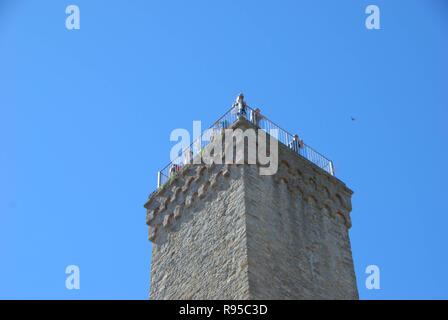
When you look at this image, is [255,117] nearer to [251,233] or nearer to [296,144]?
[296,144]

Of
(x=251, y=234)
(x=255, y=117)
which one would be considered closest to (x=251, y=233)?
(x=251, y=234)

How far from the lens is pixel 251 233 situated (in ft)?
63.5

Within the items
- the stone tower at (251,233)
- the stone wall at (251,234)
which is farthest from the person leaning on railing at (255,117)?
the stone wall at (251,234)

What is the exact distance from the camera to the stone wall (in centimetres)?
1920

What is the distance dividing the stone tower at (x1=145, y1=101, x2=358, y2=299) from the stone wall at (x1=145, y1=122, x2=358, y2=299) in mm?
26

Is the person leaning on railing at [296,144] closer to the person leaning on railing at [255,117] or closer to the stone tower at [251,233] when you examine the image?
the stone tower at [251,233]

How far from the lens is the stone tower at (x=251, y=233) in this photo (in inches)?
756

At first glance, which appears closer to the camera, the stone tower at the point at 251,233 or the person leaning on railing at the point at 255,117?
the stone tower at the point at 251,233

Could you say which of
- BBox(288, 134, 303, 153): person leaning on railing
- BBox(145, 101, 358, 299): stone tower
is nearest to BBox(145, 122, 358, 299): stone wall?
BBox(145, 101, 358, 299): stone tower

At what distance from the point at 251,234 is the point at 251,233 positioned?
0.09 ft

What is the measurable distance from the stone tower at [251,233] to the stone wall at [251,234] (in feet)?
0.09

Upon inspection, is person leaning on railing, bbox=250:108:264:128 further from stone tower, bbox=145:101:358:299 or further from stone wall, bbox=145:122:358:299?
stone wall, bbox=145:122:358:299
